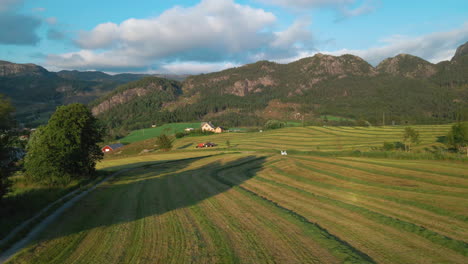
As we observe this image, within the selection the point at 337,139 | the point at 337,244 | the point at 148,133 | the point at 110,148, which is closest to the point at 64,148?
the point at 337,244

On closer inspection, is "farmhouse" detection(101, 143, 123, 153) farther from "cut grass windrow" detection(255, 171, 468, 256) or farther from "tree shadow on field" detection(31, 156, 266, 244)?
"cut grass windrow" detection(255, 171, 468, 256)

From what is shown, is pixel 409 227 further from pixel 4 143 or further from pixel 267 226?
pixel 4 143

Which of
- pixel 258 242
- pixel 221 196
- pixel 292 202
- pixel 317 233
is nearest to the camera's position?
pixel 258 242

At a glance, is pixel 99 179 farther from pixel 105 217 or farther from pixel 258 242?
pixel 258 242

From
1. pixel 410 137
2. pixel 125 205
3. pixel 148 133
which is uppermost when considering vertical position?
pixel 125 205

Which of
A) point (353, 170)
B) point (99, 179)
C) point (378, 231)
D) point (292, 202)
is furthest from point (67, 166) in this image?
point (353, 170)

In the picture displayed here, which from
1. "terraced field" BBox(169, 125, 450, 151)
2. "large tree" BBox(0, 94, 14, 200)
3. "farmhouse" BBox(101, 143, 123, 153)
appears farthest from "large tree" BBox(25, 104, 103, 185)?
"farmhouse" BBox(101, 143, 123, 153)
